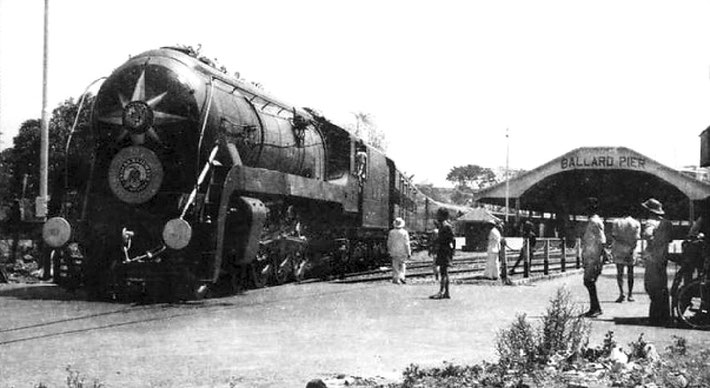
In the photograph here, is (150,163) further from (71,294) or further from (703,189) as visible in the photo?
(703,189)

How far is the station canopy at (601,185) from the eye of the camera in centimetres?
3469

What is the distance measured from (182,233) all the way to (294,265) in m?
5.47

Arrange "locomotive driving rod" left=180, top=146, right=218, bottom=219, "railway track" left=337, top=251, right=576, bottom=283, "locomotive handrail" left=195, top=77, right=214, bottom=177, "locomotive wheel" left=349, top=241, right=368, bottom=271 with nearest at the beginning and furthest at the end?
"locomotive driving rod" left=180, top=146, right=218, bottom=219 → "locomotive handrail" left=195, top=77, right=214, bottom=177 → "railway track" left=337, top=251, right=576, bottom=283 → "locomotive wheel" left=349, top=241, right=368, bottom=271

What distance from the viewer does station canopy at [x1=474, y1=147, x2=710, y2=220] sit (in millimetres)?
34688

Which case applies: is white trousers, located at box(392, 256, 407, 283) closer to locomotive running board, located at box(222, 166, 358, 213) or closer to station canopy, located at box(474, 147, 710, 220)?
locomotive running board, located at box(222, 166, 358, 213)

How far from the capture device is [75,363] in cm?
705

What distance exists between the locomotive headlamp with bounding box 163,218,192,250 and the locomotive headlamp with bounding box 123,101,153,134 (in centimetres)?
176

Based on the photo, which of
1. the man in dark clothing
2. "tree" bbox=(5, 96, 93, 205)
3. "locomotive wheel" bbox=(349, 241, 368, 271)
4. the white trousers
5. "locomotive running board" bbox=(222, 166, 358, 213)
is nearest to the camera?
"locomotive running board" bbox=(222, 166, 358, 213)

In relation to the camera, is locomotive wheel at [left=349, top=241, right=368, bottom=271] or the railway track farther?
locomotive wheel at [left=349, top=241, right=368, bottom=271]

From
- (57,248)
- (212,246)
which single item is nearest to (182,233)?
(212,246)

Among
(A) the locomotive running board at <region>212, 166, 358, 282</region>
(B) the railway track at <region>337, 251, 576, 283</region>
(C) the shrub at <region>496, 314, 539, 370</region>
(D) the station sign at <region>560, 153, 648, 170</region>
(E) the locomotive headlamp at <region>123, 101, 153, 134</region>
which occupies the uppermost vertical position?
(D) the station sign at <region>560, 153, 648, 170</region>

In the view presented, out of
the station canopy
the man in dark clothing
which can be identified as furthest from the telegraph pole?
the station canopy

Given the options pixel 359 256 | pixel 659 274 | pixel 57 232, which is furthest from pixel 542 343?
pixel 359 256

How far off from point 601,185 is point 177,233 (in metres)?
33.4
